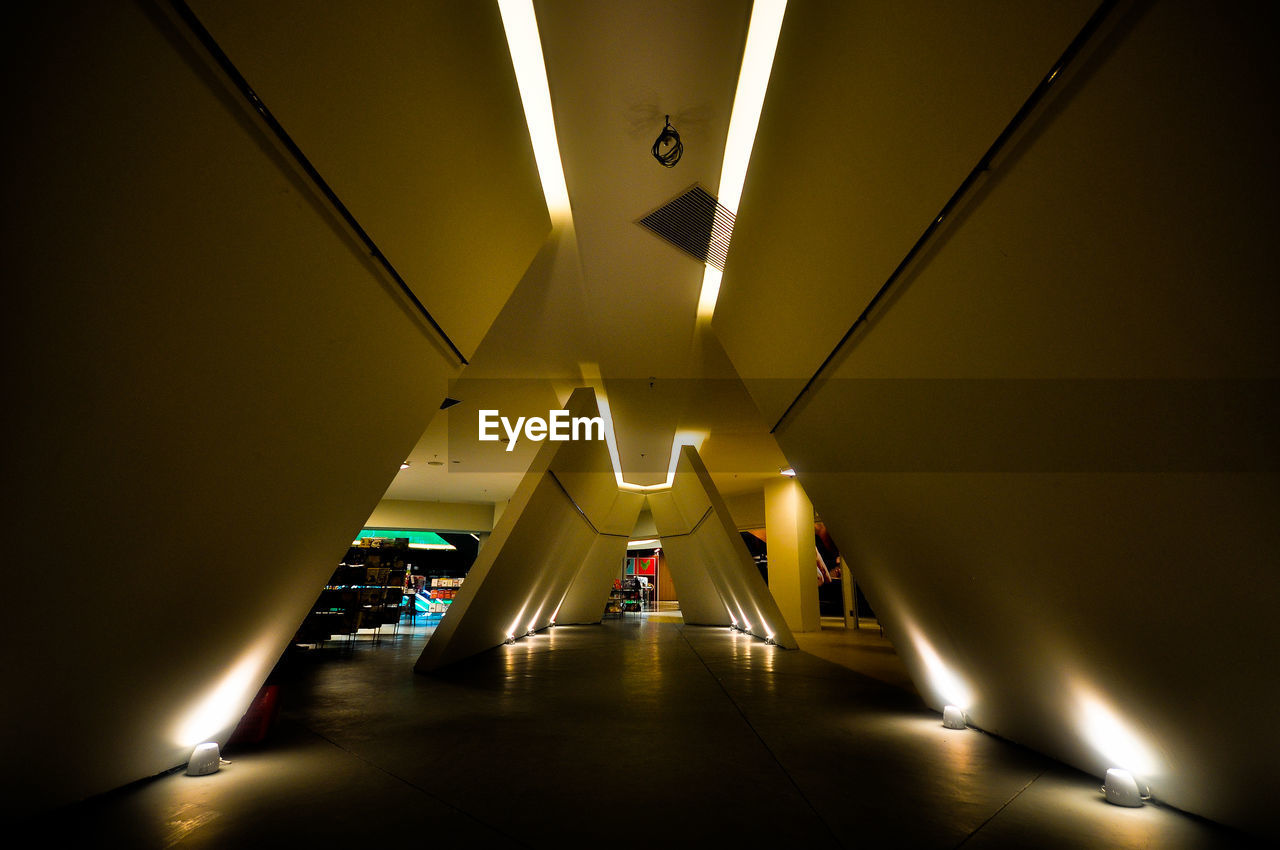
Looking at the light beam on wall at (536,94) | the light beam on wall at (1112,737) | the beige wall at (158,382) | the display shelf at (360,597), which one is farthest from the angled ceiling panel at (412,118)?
the display shelf at (360,597)

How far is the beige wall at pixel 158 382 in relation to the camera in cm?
150

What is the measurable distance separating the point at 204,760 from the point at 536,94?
175 inches

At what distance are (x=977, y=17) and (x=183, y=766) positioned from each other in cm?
533

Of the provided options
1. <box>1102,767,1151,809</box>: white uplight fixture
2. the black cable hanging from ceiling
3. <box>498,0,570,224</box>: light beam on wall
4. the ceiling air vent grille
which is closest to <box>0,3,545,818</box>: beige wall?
<box>498,0,570,224</box>: light beam on wall

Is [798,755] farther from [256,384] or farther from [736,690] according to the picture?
[256,384]

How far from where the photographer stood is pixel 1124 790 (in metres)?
2.88

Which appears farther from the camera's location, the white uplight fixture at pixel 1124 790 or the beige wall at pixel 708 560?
the beige wall at pixel 708 560

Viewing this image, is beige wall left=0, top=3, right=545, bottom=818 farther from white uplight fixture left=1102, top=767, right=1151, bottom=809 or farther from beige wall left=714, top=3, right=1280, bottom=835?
white uplight fixture left=1102, top=767, right=1151, bottom=809

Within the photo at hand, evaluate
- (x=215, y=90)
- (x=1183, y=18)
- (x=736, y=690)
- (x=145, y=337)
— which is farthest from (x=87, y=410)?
(x=736, y=690)

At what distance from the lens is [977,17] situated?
1.72 meters

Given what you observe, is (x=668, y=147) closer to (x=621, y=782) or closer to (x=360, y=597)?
(x=621, y=782)

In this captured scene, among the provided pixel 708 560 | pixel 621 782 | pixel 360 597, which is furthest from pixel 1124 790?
pixel 360 597

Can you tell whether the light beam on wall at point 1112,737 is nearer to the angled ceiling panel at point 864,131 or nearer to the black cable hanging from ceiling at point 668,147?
the angled ceiling panel at point 864,131

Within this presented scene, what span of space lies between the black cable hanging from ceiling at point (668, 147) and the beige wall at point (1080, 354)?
1.81 feet
